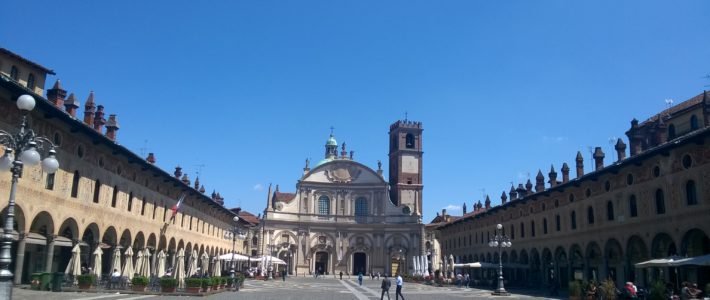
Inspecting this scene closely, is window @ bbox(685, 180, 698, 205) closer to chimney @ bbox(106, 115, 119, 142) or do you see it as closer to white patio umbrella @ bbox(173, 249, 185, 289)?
white patio umbrella @ bbox(173, 249, 185, 289)

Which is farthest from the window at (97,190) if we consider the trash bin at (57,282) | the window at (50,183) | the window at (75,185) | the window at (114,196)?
the trash bin at (57,282)

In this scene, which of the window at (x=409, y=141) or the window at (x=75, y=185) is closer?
the window at (x=75, y=185)

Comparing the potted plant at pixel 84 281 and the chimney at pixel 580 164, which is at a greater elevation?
the chimney at pixel 580 164

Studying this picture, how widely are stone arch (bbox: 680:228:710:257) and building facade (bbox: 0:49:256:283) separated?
96.2ft

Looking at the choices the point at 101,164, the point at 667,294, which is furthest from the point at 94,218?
the point at 667,294

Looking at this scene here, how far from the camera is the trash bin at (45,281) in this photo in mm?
24703

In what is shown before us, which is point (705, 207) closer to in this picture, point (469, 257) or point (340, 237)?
point (469, 257)

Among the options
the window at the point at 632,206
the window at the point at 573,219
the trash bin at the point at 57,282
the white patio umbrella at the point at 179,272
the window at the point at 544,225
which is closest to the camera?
the trash bin at the point at 57,282

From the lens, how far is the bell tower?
286 ft

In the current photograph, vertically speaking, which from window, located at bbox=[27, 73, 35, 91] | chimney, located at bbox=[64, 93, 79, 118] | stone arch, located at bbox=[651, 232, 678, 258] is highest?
window, located at bbox=[27, 73, 35, 91]

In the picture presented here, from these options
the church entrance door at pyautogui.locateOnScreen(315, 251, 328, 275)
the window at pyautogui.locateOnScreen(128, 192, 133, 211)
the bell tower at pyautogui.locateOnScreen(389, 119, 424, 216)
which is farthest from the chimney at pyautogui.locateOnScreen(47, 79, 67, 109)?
the bell tower at pyautogui.locateOnScreen(389, 119, 424, 216)

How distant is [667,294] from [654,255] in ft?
33.8

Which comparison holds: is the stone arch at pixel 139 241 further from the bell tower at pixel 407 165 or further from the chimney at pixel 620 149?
the bell tower at pixel 407 165

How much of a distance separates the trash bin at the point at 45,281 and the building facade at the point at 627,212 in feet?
96.0
